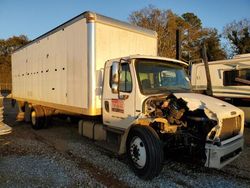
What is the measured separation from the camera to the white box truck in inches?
209

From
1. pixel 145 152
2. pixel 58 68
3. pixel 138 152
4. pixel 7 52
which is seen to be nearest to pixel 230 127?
pixel 145 152

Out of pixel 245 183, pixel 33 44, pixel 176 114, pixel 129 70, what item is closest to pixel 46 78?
pixel 33 44

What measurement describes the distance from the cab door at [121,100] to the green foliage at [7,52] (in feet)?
151

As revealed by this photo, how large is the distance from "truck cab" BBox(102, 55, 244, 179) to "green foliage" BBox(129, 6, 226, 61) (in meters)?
26.1

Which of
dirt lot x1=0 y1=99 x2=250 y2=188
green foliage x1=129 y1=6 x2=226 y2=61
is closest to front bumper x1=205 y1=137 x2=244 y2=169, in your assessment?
dirt lot x1=0 y1=99 x2=250 y2=188

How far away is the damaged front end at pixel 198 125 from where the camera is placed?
198 inches

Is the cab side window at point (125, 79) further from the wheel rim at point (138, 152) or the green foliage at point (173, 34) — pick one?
the green foliage at point (173, 34)

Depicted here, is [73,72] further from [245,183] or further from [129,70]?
[245,183]

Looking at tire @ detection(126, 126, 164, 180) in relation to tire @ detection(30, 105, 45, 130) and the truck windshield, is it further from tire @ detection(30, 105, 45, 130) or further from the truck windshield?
tire @ detection(30, 105, 45, 130)

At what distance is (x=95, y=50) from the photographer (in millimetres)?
7309

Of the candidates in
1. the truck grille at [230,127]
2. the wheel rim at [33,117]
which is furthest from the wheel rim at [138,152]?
the wheel rim at [33,117]

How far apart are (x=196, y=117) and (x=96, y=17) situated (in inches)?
150

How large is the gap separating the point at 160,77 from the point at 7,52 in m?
59.0

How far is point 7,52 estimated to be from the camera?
193ft
